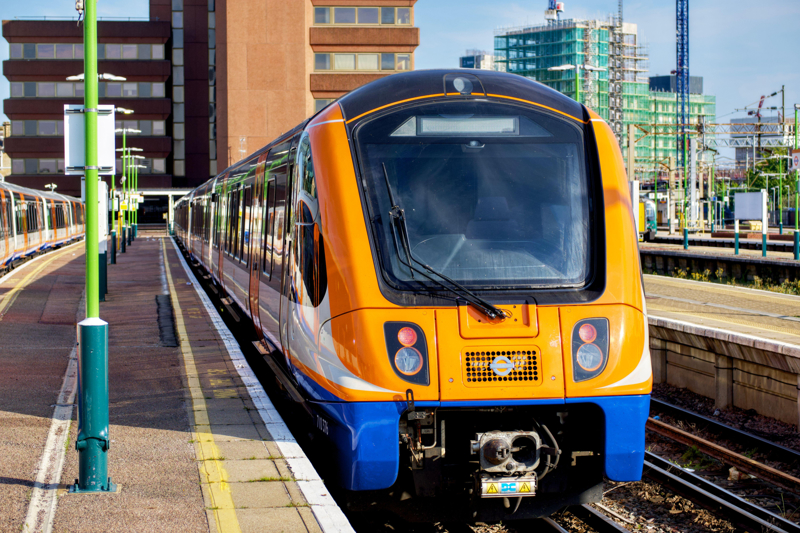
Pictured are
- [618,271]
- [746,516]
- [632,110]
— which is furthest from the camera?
[632,110]

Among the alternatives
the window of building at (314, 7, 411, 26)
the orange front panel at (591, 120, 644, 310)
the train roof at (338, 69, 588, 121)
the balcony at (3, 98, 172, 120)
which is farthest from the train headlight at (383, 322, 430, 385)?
the balcony at (3, 98, 172, 120)

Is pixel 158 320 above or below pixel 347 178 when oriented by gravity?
below

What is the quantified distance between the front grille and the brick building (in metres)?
59.6

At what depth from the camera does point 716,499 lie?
23.3ft

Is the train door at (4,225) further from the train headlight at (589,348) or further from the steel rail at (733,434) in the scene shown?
the train headlight at (589,348)

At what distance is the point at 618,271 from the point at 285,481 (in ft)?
8.32

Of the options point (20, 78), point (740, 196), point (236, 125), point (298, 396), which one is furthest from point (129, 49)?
point (298, 396)

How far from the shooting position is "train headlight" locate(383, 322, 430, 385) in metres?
5.35

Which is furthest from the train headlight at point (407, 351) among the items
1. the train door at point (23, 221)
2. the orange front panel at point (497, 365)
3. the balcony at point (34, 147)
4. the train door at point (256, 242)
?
the balcony at point (34, 147)

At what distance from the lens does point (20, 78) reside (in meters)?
81.2

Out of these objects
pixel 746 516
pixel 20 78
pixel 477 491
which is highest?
pixel 20 78

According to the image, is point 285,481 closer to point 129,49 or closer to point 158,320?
point 158,320

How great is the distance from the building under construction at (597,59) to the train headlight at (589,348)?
119820 mm

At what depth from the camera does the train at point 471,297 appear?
→ 538 cm
